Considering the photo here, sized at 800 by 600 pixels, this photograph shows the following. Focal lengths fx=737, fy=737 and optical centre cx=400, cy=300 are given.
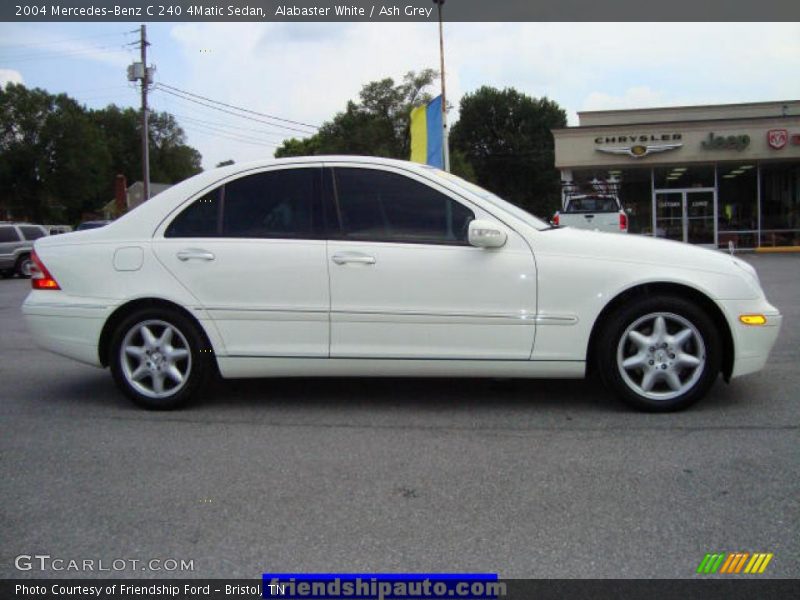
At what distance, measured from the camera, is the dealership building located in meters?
24.1

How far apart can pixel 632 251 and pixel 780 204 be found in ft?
81.1

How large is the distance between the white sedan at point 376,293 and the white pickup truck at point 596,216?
1133cm

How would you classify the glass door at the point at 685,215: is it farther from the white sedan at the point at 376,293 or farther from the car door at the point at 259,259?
the car door at the point at 259,259

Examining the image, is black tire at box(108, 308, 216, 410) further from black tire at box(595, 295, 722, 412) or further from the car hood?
black tire at box(595, 295, 722, 412)

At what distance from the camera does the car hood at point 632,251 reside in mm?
4543

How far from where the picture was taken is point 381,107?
2566 inches

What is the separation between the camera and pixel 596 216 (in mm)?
16453

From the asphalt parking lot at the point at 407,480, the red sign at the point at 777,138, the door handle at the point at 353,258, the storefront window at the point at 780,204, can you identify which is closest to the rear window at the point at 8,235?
the asphalt parking lot at the point at 407,480

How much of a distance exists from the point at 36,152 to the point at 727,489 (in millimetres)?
68306

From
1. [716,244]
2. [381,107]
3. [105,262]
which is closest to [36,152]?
[381,107]

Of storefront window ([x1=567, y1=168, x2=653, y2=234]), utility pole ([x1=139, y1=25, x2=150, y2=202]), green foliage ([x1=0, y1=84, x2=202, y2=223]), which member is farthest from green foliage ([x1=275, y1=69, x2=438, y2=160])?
storefront window ([x1=567, y1=168, x2=653, y2=234])

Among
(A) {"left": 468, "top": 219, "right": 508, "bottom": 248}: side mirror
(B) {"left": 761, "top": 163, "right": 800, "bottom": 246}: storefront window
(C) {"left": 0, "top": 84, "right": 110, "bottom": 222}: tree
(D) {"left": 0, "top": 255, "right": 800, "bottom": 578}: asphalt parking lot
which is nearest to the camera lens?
(D) {"left": 0, "top": 255, "right": 800, "bottom": 578}: asphalt parking lot

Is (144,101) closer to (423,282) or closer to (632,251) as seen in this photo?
(423,282)

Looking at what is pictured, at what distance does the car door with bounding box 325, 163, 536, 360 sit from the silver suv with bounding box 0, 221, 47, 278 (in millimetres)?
21486
